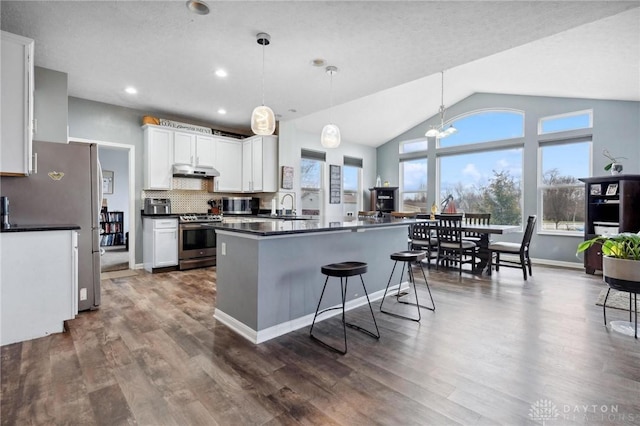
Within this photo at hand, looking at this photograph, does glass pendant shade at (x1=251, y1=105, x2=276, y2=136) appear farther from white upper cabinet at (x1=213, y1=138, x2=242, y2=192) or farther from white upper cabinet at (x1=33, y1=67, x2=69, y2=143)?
white upper cabinet at (x1=213, y1=138, x2=242, y2=192)

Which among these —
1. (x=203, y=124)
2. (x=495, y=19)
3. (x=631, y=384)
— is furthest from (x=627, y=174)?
(x=203, y=124)

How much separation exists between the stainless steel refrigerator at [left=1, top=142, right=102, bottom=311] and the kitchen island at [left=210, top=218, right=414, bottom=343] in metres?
1.53

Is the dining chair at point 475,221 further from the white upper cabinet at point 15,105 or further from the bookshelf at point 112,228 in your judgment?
the bookshelf at point 112,228

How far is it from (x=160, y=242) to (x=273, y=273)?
10.3ft

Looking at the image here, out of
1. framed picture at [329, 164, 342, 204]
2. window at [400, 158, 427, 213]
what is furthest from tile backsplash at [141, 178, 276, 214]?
window at [400, 158, 427, 213]

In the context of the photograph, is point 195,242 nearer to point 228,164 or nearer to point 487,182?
point 228,164

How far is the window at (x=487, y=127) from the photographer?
6.30 metres

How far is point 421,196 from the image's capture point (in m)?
7.93

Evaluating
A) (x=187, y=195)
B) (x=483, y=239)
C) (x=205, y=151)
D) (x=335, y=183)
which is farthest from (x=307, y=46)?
(x=335, y=183)

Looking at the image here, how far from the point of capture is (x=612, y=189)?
4836mm

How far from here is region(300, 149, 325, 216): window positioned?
23.8 ft

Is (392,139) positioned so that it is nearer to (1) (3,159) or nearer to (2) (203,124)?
(2) (203,124)

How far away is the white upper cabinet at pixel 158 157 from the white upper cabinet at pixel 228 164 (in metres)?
0.83

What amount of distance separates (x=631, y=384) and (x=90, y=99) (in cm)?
669
